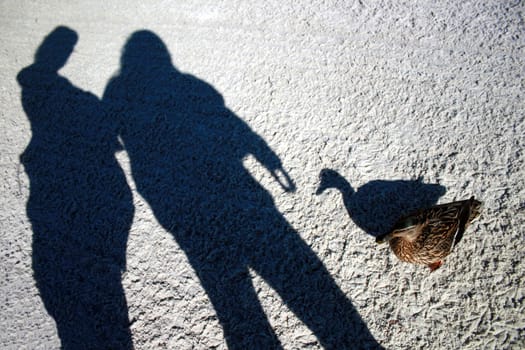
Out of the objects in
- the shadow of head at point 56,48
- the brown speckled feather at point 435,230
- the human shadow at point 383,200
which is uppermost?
the shadow of head at point 56,48

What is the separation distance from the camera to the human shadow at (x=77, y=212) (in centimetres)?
277

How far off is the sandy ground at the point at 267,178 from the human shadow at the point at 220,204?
17 millimetres


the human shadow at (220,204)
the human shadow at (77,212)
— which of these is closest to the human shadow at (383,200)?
the human shadow at (220,204)

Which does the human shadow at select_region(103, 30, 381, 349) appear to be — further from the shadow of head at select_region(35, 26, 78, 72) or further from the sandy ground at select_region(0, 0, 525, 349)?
the shadow of head at select_region(35, 26, 78, 72)

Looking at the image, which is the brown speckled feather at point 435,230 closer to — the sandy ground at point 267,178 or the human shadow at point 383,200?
the sandy ground at point 267,178

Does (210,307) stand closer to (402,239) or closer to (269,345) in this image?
(269,345)

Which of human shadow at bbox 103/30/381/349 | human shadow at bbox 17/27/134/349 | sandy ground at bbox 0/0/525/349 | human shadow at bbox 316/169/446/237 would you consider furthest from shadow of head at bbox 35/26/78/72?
human shadow at bbox 316/169/446/237

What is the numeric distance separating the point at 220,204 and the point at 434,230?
1.95 metres

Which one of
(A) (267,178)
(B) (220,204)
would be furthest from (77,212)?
(A) (267,178)

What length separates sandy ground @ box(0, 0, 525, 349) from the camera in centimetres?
255

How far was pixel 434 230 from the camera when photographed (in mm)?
2324

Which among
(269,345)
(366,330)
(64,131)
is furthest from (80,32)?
(366,330)

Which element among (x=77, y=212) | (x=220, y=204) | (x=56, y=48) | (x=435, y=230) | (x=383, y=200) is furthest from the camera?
(x=56, y=48)

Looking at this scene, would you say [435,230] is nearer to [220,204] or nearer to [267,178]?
[267,178]
